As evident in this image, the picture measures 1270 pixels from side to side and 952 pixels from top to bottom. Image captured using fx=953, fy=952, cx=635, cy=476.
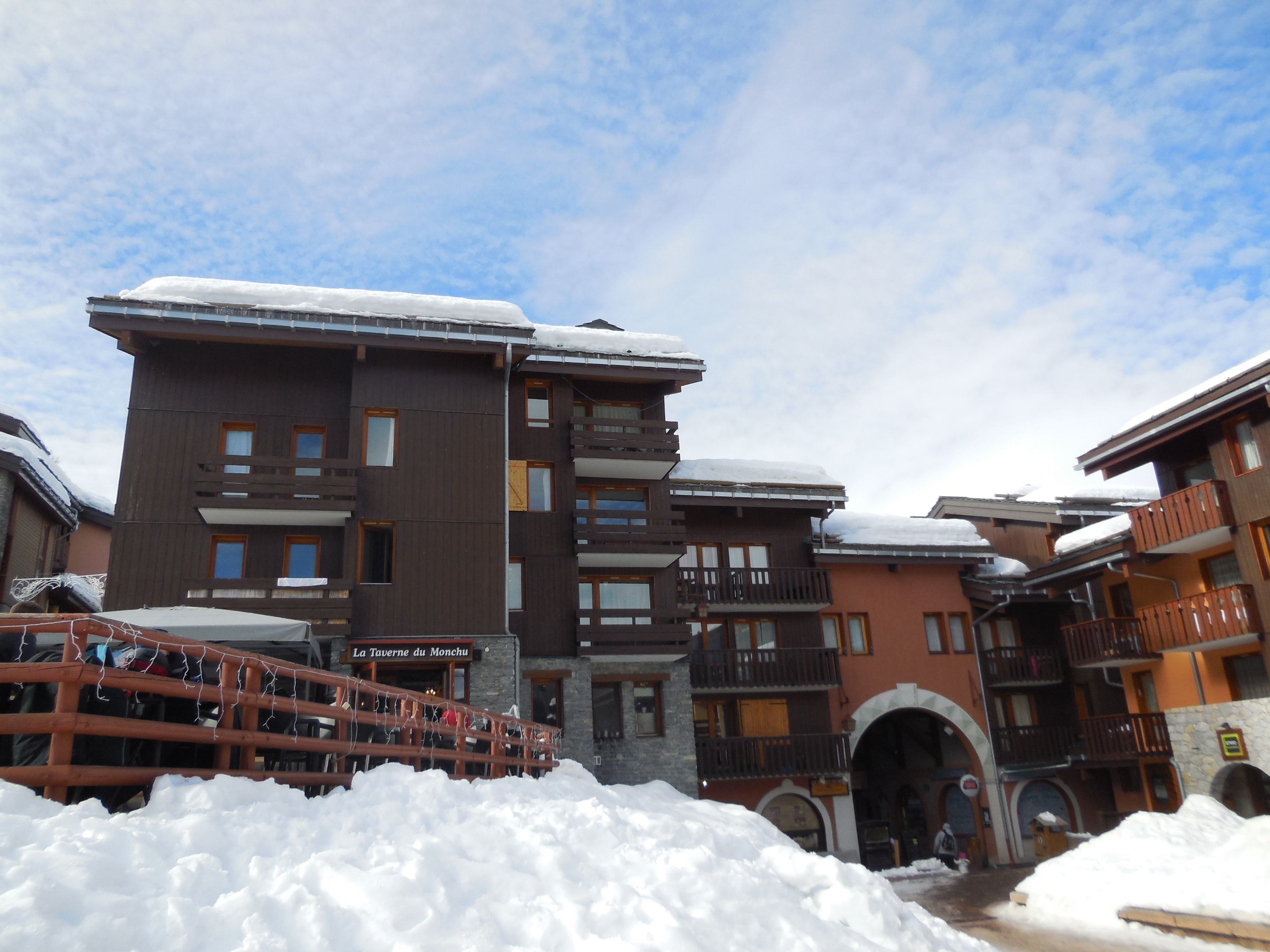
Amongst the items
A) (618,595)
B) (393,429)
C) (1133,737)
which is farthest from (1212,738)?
(393,429)

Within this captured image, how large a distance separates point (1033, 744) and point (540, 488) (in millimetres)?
17018

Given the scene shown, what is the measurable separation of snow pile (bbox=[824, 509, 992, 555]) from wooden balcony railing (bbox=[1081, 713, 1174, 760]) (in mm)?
6327

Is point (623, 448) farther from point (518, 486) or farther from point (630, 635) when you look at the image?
point (630, 635)

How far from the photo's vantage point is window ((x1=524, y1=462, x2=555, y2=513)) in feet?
78.7

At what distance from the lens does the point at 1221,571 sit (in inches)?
933

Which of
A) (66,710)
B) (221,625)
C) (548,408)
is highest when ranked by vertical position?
(548,408)

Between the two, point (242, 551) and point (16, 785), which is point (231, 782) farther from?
point (242, 551)

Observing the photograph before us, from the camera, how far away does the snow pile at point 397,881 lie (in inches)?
162

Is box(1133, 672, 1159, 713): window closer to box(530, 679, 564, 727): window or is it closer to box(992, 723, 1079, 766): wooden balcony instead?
box(992, 723, 1079, 766): wooden balcony

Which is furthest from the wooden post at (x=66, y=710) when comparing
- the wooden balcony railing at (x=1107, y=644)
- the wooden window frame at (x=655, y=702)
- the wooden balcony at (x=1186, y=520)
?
the wooden balcony railing at (x=1107, y=644)

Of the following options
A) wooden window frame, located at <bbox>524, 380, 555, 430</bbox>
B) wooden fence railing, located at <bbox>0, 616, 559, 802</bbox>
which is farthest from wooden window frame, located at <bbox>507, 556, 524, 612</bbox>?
wooden fence railing, located at <bbox>0, 616, 559, 802</bbox>

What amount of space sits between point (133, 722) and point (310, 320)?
57.0 feet

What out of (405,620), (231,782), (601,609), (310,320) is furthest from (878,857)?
(231,782)

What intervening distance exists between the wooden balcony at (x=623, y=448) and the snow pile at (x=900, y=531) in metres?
7.43
